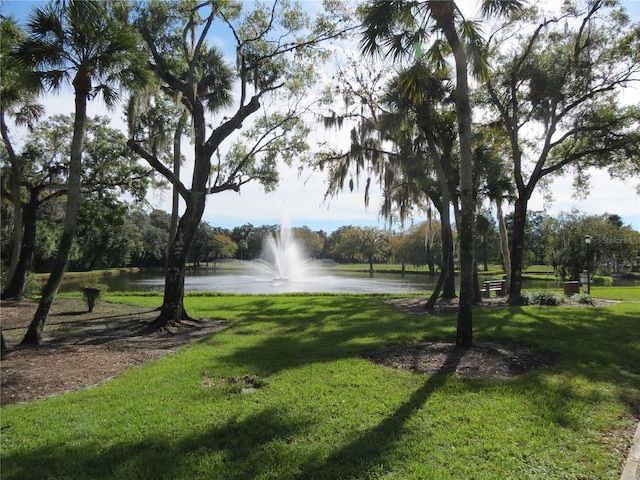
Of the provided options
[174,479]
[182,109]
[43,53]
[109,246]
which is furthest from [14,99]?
[109,246]

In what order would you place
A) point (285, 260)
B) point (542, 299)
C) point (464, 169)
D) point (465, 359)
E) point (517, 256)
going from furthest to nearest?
1. point (285, 260)
2. point (517, 256)
3. point (542, 299)
4. point (464, 169)
5. point (465, 359)

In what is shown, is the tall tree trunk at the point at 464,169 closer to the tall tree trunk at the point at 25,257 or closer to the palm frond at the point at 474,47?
the palm frond at the point at 474,47

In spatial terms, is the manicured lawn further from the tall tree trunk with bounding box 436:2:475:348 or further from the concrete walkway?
the concrete walkway

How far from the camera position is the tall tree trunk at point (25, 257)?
15.8 meters

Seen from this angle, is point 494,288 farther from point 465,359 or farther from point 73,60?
point 73,60

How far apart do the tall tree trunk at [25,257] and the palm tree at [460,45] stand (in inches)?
606

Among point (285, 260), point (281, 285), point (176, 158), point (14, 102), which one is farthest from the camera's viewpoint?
point (285, 260)

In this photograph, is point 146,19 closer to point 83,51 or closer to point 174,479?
point 83,51

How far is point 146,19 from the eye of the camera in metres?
10.7

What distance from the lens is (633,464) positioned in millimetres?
3246

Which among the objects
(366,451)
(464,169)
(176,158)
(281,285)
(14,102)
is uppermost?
(14,102)

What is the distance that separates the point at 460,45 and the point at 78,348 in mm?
8811

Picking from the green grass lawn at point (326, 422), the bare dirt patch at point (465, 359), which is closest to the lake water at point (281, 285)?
the bare dirt patch at point (465, 359)

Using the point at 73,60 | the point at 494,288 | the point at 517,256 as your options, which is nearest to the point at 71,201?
the point at 73,60
